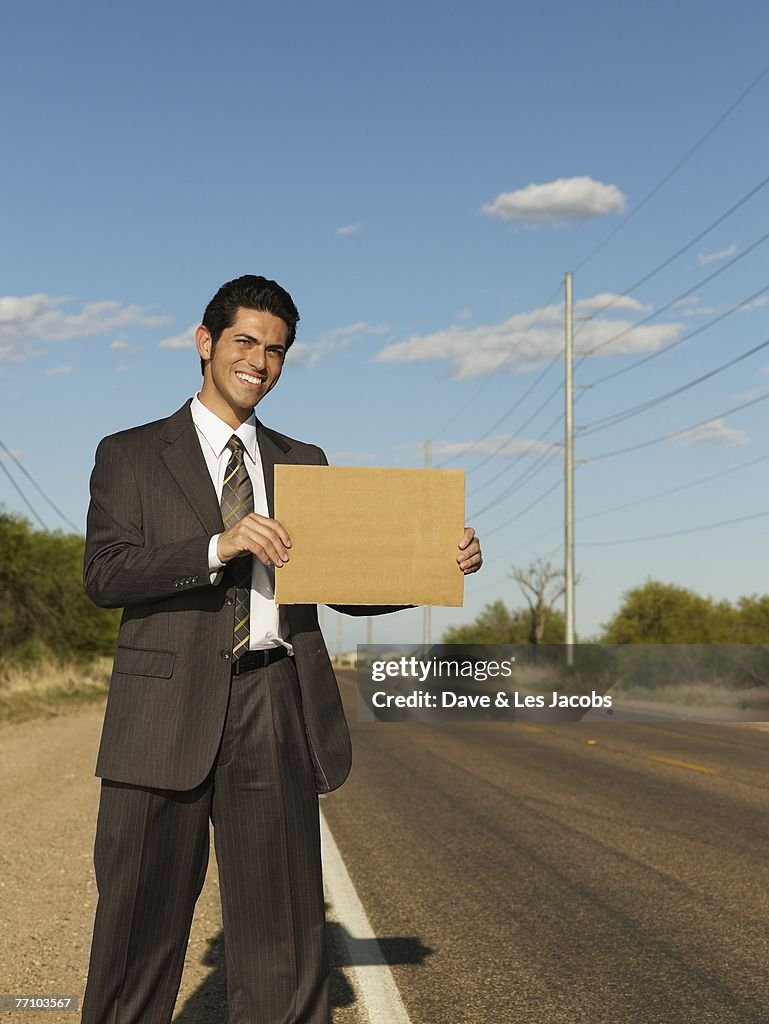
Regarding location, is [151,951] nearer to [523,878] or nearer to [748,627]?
[523,878]

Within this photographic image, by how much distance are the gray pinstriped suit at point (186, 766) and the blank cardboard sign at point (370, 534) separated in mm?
248

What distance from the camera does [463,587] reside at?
369 cm

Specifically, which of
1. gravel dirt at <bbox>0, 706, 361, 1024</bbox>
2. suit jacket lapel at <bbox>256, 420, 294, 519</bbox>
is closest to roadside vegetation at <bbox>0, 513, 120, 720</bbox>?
gravel dirt at <bbox>0, 706, 361, 1024</bbox>

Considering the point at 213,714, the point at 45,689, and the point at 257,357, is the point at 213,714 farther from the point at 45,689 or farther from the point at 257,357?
the point at 45,689

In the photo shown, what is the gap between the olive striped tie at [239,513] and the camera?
145 inches

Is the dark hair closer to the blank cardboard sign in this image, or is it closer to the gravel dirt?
the blank cardboard sign

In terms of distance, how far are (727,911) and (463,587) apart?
4.81m

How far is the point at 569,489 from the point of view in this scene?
44.0 meters

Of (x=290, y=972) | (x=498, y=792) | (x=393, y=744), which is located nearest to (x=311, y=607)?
(x=290, y=972)

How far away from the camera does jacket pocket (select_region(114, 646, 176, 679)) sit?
11.8 ft

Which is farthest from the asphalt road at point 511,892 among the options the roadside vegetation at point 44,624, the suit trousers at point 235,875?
the roadside vegetation at point 44,624

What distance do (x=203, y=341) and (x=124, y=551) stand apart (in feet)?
2.29

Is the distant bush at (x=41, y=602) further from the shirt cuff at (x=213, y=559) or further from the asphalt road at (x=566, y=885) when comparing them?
the shirt cuff at (x=213, y=559)

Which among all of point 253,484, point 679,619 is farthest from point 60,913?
point 679,619
